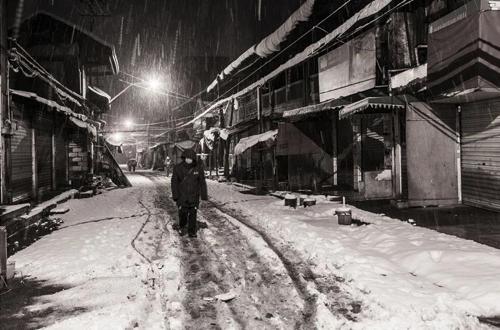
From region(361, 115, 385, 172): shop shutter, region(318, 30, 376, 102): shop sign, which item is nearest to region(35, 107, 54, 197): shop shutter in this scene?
region(318, 30, 376, 102): shop sign

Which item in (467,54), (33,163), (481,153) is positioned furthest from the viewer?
(33,163)

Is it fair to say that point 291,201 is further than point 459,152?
Yes

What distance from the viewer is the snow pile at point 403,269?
411 centimetres

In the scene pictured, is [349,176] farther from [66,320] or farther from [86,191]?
[66,320]

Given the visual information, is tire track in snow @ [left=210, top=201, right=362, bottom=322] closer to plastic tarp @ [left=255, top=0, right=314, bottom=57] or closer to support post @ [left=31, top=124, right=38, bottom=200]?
support post @ [left=31, top=124, right=38, bottom=200]

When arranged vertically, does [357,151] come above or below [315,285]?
above

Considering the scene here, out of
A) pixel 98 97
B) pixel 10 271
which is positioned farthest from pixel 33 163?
pixel 98 97

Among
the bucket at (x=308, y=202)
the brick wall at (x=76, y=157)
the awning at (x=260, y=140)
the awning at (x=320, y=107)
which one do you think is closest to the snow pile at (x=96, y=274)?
the bucket at (x=308, y=202)

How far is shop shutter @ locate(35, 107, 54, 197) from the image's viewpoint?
16.0m

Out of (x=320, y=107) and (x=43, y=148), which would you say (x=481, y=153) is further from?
(x=43, y=148)

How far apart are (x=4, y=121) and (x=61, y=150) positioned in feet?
32.1

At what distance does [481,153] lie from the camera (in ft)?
34.5

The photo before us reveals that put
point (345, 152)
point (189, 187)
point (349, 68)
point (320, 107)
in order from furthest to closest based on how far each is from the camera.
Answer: point (345, 152), point (349, 68), point (320, 107), point (189, 187)

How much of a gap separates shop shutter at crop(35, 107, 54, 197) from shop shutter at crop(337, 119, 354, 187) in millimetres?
13573
